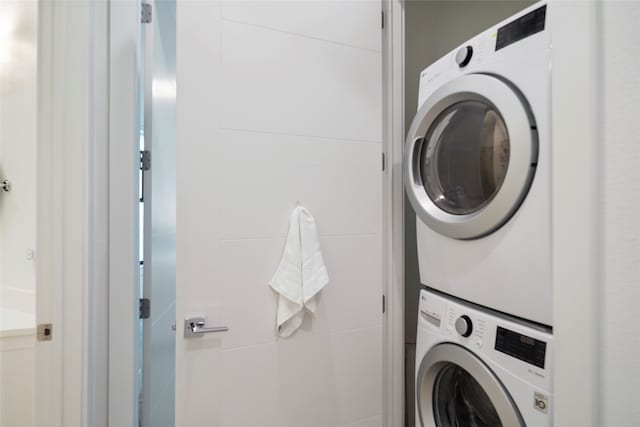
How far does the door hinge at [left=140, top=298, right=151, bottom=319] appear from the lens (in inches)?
46.8

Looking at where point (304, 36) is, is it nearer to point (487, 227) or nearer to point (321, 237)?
point (321, 237)

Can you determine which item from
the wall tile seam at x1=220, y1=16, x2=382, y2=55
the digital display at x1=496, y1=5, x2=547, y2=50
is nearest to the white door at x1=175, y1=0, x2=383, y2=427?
the wall tile seam at x1=220, y1=16, x2=382, y2=55

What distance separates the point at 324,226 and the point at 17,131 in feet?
5.51

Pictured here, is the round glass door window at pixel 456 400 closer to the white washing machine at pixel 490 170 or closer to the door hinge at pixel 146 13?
the white washing machine at pixel 490 170

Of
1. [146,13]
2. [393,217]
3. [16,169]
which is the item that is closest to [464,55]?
[393,217]

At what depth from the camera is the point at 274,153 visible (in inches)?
48.2

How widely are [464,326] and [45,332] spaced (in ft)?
4.01

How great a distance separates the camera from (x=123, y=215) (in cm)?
111

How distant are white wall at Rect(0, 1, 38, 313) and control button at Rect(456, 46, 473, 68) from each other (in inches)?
77.3

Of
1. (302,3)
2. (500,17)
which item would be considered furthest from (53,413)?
(500,17)

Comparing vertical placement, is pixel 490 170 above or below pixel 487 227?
above

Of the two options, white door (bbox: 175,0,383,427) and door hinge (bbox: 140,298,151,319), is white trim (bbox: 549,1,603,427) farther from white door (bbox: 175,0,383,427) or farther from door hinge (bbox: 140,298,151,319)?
door hinge (bbox: 140,298,151,319)

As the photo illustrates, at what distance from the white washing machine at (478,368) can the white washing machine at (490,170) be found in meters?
0.05

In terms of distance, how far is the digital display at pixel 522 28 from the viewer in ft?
2.70
